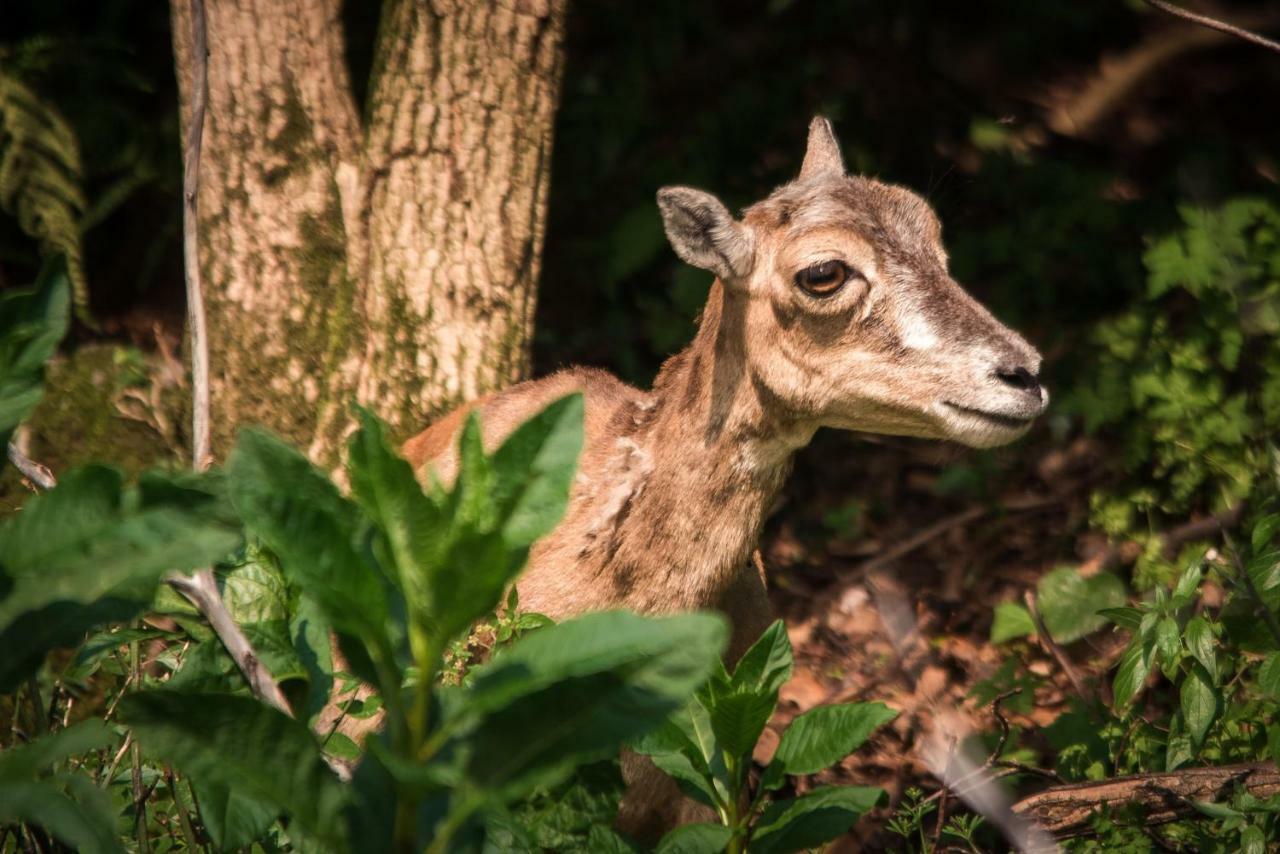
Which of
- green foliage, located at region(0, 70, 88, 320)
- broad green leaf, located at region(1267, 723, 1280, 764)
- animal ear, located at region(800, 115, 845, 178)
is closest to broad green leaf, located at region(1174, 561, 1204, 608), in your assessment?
broad green leaf, located at region(1267, 723, 1280, 764)

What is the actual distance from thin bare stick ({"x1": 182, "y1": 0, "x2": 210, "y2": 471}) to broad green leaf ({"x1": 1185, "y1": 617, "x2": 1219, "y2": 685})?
2.64 m

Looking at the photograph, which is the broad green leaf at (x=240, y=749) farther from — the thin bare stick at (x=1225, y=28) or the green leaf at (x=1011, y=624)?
the green leaf at (x=1011, y=624)

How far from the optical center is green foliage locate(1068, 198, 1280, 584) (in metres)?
6.13

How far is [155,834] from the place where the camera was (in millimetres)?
4113

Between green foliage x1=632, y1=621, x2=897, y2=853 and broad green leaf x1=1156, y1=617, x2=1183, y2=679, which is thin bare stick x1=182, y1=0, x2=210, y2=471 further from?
broad green leaf x1=1156, y1=617, x2=1183, y2=679

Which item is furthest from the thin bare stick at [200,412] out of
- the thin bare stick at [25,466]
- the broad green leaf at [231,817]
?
the thin bare stick at [25,466]

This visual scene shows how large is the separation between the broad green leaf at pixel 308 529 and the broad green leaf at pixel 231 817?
1.47ft

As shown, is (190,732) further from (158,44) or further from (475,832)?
(158,44)

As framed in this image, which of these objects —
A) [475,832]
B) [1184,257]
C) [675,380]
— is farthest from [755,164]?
[475,832]

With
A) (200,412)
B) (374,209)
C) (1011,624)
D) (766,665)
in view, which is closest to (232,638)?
(200,412)

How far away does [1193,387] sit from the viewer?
632cm

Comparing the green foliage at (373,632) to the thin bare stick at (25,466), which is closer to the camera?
the green foliage at (373,632)

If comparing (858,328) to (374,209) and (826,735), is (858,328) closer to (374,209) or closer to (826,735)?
(826,735)

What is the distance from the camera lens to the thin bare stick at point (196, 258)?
101 inches
